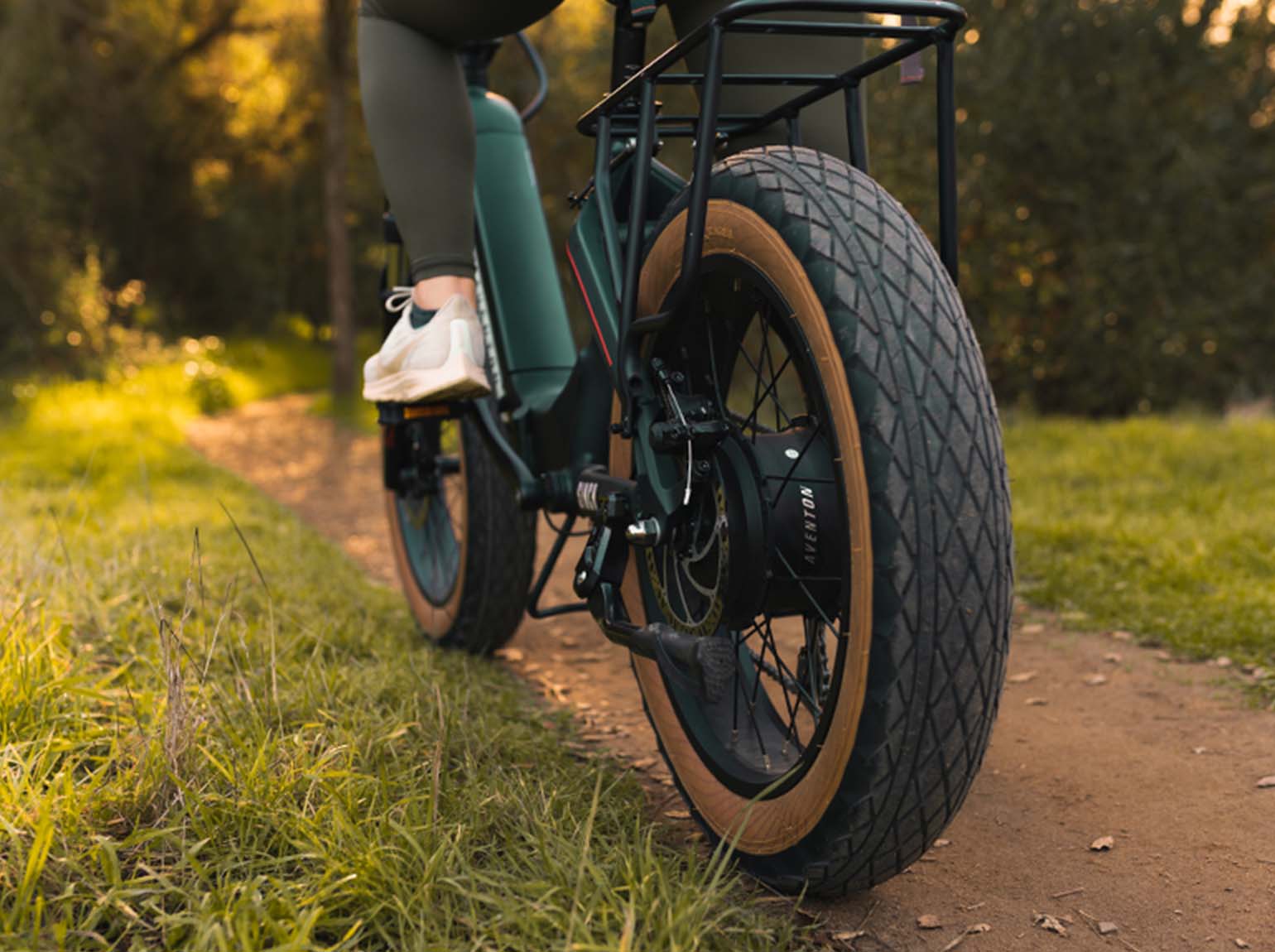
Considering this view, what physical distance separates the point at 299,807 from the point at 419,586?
162 cm

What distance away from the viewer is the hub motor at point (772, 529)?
1.64 metres

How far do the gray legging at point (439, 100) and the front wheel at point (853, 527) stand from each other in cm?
49

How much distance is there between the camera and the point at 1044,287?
8.06 meters

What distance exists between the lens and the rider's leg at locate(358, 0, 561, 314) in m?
2.20

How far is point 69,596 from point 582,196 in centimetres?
170

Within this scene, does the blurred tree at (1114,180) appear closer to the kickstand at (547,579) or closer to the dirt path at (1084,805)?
the dirt path at (1084,805)

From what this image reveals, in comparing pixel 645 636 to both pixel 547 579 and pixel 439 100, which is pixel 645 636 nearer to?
pixel 547 579

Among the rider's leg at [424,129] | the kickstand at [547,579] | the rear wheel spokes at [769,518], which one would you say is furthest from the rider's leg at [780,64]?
the kickstand at [547,579]

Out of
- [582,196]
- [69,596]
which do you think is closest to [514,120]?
[582,196]

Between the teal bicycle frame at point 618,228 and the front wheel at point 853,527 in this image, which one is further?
the teal bicycle frame at point 618,228

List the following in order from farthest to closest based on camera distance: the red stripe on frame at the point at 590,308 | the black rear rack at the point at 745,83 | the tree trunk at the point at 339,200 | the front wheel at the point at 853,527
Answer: the tree trunk at the point at 339,200, the red stripe on frame at the point at 590,308, the black rear rack at the point at 745,83, the front wheel at the point at 853,527

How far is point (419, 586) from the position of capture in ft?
11.0

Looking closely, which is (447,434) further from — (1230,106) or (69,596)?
(1230,106)

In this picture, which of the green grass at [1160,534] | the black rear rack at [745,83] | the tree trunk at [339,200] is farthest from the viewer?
the tree trunk at [339,200]
